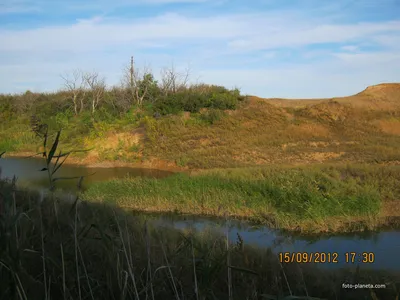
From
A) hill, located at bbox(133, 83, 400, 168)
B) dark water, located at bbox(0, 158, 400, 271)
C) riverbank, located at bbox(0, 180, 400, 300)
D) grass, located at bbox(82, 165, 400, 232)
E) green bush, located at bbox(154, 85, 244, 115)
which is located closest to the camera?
riverbank, located at bbox(0, 180, 400, 300)

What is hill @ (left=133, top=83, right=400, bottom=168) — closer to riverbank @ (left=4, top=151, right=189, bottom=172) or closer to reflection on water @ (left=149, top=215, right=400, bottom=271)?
riverbank @ (left=4, top=151, right=189, bottom=172)

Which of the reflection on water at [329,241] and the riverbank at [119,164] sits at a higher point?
the riverbank at [119,164]

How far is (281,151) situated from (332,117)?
27.7 feet

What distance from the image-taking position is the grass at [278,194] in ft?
42.8

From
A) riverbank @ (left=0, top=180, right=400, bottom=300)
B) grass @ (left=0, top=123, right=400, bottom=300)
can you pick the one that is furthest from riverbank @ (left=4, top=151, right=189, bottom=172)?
riverbank @ (left=0, top=180, right=400, bottom=300)

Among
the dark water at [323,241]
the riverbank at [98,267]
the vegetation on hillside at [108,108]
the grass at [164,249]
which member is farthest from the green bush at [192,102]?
the riverbank at [98,267]

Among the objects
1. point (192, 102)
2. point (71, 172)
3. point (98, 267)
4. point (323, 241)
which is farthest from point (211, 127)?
point (98, 267)

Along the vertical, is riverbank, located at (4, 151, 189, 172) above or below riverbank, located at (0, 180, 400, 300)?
below

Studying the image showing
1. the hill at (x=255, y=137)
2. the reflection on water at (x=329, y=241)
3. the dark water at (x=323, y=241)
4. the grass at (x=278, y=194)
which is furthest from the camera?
the hill at (x=255, y=137)

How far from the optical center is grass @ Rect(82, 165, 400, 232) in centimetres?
1304

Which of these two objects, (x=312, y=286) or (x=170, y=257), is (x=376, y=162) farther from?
(x=170, y=257)

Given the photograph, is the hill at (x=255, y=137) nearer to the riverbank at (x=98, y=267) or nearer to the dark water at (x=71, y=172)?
the dark water at (x=71, y=172)

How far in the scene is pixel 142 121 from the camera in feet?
107

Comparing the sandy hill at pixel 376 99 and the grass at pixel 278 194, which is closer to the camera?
the grass at pixel 278 194
